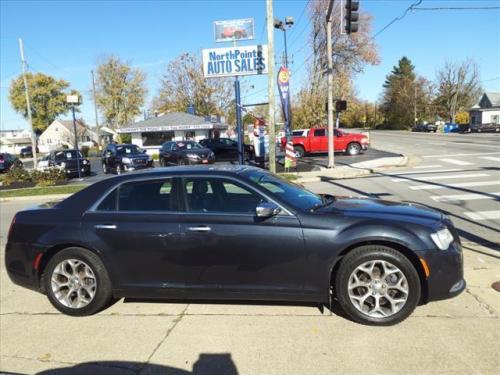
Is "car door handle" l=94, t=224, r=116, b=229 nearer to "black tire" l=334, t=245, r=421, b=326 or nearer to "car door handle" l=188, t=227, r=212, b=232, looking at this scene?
"car door handle" l=188, t=227, r=212, b=232

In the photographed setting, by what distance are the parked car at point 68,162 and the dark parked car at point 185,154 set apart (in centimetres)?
453

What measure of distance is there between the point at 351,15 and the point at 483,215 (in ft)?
26.3

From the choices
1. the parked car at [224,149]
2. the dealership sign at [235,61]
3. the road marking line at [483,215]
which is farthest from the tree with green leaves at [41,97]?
the road marking line at [483,215]

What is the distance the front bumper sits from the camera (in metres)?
3.91

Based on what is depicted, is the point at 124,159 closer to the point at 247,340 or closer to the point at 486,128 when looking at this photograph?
the point at 247,340

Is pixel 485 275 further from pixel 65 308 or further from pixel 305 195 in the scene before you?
pixel 65 308

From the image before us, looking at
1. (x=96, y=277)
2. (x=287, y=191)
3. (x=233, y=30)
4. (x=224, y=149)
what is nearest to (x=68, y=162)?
Answer: (x=224, y=149)

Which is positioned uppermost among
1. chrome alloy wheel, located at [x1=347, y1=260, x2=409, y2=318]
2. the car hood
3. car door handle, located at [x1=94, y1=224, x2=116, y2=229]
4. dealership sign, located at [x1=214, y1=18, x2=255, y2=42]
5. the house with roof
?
dealership sign, located at [x1=214, y1=18, x2=255, y2=42]

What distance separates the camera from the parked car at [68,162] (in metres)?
24.1

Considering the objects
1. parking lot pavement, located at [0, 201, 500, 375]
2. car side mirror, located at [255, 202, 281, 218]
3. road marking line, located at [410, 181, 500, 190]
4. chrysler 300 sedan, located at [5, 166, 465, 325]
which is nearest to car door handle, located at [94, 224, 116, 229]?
chrysler 300 sedan, located at [5, 166, 465, 325]

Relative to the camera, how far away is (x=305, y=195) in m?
4.83

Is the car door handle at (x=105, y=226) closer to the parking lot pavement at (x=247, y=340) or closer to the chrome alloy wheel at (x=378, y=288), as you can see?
the parking lot pavement at (x=247, y=340)

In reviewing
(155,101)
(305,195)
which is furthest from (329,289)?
(155,101)

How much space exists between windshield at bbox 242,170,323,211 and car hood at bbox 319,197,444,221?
0.20 meters
